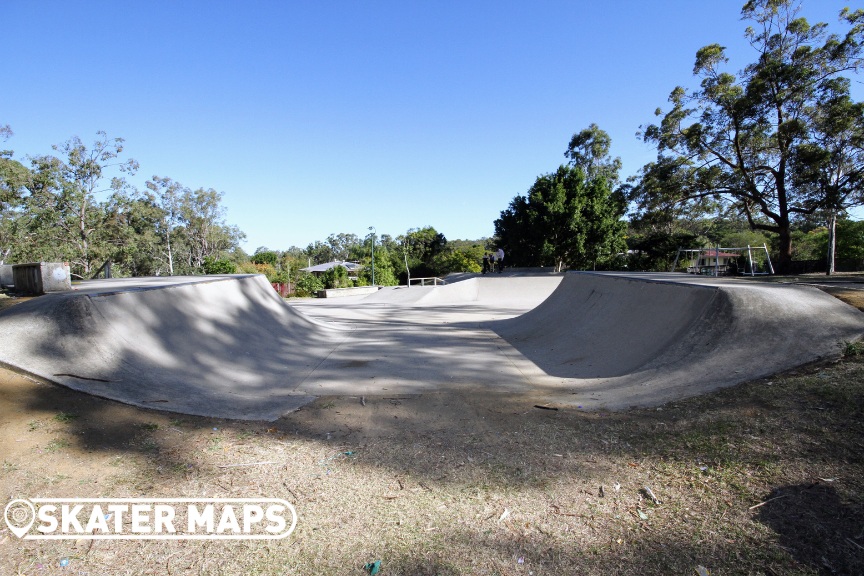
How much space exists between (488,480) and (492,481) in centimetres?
3

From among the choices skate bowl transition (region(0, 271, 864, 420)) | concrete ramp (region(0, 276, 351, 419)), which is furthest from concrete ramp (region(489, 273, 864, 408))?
concrete ramp (region(0, 276, 351, 419))

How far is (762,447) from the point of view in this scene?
2.88 meters

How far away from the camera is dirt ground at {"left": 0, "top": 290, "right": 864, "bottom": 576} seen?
2.11 metres

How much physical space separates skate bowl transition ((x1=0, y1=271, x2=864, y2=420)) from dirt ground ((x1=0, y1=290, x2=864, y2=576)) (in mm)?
554

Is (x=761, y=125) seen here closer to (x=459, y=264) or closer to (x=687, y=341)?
(x=687, y=341)

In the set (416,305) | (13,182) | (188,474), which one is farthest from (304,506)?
(13,182)

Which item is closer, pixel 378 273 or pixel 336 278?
pixel 336 278

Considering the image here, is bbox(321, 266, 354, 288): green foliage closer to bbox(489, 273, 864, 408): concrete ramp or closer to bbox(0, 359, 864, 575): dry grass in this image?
bbox(489, 273, 864, 408): concrete ramp

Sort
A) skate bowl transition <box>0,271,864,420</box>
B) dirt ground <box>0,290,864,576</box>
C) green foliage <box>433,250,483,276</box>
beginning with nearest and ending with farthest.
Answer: dirt ground <box>0,290,864,576</box>
skate bowl transition <box>0,271,864,420</box>
green foliage <box>433,250,483,276</box>

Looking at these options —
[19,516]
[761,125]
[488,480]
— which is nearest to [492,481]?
[488,480]

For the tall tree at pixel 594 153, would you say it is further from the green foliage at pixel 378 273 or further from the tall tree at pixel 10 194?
the tall tree at pixel 10 194

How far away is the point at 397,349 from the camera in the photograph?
811 centimetres

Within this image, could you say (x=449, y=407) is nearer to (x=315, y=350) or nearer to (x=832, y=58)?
(x=315, y=350)

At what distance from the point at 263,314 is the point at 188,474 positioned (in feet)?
22.6
